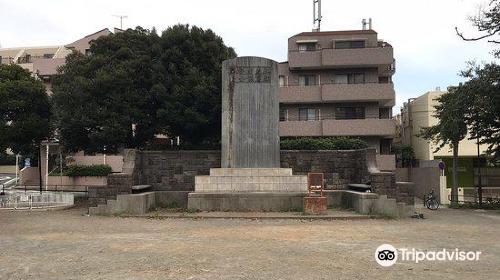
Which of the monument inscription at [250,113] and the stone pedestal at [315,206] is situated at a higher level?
the monument inscription at [250,113]

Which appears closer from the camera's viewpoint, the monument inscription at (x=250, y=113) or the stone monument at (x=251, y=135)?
the stone monument at (x=251, y=135)

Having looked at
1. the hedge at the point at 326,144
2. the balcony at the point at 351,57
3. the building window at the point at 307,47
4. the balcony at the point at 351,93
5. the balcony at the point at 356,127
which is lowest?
the hedge at the point at 326,144

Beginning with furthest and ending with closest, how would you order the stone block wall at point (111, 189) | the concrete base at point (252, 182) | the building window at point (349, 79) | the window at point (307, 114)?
the building window at point (349, 79) → the window at point (307, 114) → the concrete base at point (252, 182) → the stone block wall at point (111, 189)

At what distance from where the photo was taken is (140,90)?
67.2 ft

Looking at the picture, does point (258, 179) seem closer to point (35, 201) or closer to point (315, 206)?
point (315, 206)

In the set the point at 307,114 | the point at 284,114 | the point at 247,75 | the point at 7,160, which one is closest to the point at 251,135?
the point at 247,75

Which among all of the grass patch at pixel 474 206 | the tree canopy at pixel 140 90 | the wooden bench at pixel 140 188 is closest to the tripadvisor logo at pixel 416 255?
the wooden bench at pixel 140 188

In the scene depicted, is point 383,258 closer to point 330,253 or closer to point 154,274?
point 330,253

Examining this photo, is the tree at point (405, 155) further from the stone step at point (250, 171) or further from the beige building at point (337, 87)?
the stone step at point (250, 171)

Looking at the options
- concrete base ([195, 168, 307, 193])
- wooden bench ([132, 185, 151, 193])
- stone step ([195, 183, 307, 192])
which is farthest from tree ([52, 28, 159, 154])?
stone step ([195, 183, 307, 192])

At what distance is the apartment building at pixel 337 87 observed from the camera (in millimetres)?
32750

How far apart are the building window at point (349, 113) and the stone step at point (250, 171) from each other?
57.4ft

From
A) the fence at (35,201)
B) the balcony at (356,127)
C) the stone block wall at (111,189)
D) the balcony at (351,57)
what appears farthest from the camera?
the balcony at (351,57)

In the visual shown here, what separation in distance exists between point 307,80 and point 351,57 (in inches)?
155
